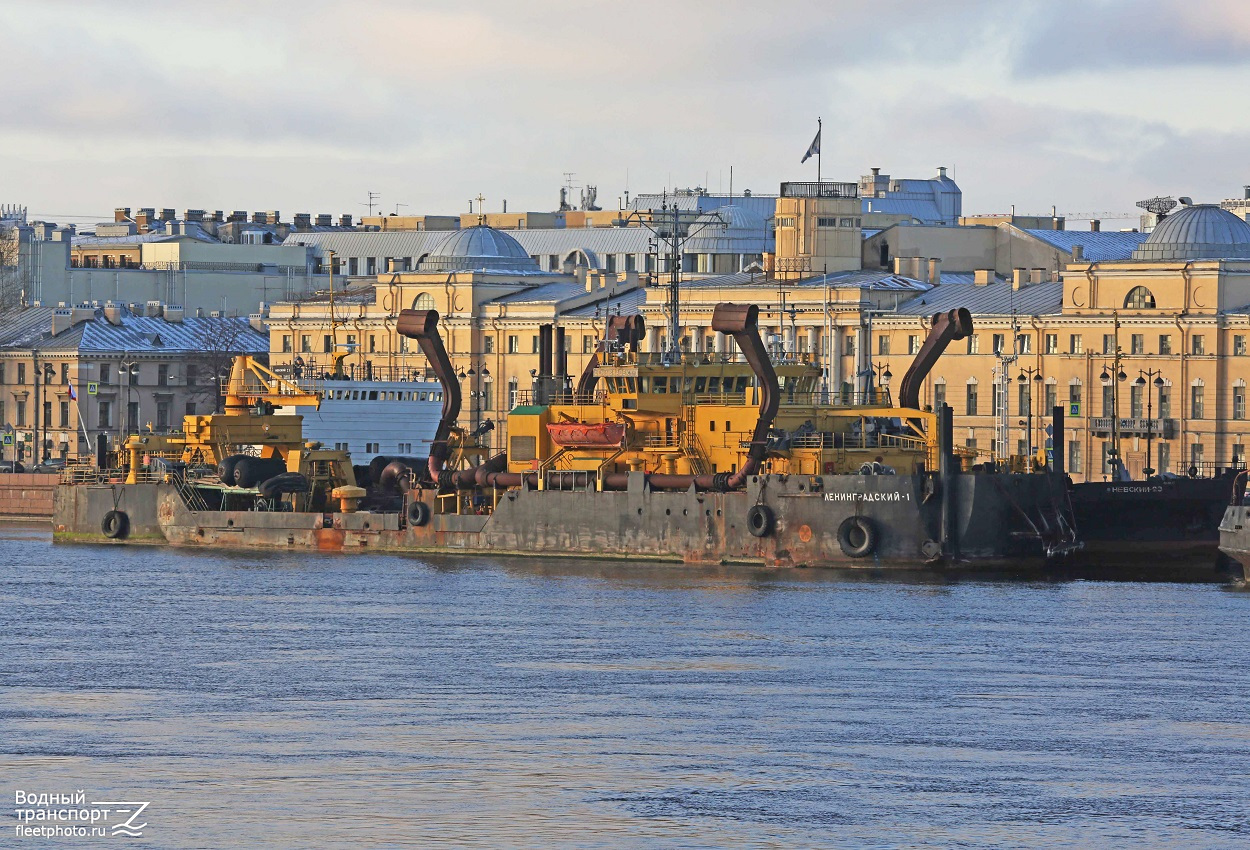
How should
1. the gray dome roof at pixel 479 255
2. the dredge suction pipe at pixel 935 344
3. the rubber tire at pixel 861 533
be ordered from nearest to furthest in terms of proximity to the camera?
the rubber tire at pixel 861 533 → the dredge suction pipe at pixel 935 344 → the gray dome roof at pixel 479 255

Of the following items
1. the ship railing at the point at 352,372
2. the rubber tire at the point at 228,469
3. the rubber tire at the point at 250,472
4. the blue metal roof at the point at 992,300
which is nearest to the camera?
the rubber tire at the point at 250,472

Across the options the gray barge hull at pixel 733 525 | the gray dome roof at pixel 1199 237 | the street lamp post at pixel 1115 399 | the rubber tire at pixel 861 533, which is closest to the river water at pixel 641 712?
the rubber tire at pixel 861 533

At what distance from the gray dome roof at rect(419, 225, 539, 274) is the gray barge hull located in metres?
A: 63.2

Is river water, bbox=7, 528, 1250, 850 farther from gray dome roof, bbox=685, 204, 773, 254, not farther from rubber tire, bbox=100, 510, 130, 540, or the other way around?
gray dome roof, bbox=685, 204, 773, 254

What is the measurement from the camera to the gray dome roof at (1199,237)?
123 metres

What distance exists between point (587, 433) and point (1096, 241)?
84.2 metres

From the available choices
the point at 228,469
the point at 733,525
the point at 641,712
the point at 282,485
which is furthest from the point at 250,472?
the point at 641,712

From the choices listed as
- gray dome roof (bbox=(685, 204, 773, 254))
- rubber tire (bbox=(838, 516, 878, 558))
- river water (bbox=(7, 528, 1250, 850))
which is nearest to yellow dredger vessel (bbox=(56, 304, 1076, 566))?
rubber tire (bbox=(838, 516, 878, 558))

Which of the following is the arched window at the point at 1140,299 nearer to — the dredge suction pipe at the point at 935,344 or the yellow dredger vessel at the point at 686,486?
the yellow dredger vessel at the point at 686,486

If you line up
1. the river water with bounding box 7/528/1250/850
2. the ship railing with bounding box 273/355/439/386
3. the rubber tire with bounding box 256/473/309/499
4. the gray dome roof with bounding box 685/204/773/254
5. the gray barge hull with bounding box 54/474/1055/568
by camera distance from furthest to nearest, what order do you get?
the gray dome roof with bounding box 685/204/773/254, the ship railing with bounding box 273/355/439/386, the rubber tire with bounding box 256/473/309/499, the gray barge hull with bounding box 54/474/1055/568, the river water with bounding box 7/528/1250/850

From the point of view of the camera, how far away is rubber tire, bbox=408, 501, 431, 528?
88.1m

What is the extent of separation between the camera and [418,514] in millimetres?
88250

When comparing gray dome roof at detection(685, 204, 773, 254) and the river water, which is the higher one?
gray dome roof at detection(685, 204, 773, 254)

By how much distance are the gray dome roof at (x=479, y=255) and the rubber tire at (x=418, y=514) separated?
66077 mm
